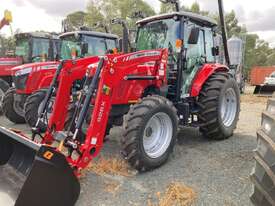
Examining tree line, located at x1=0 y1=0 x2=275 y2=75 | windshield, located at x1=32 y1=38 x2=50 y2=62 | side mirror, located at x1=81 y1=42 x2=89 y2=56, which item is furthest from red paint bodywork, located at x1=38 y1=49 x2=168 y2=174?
tree line, located at x1=0 y1=0 x2=275 y2=75

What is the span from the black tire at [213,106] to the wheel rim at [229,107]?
12.2 inches

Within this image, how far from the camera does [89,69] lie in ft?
14.3

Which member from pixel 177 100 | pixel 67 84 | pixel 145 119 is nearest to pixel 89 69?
pixel 67 84

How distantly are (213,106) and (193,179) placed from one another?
A: 1.73 metres

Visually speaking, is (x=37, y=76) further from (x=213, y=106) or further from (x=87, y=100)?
(x=213, y=106)

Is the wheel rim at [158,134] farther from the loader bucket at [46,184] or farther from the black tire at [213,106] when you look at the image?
the loader bucket at [46,184]

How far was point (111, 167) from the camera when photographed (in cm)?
423

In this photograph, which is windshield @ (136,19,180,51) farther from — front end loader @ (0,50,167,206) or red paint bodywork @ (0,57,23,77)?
red paint bodywork @ (0,57,23,77)

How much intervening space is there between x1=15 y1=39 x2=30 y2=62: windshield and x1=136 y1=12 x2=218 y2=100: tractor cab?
15.5 ft

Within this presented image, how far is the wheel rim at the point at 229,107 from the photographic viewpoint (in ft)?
19.4

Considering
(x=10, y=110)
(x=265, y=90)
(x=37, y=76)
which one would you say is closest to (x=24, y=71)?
(x=37, y=76)

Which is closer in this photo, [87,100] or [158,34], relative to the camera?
[87,100]

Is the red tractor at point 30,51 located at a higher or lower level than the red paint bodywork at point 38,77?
higher

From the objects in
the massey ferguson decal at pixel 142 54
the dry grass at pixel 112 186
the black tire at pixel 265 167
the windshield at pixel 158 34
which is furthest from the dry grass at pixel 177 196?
the windshield at pixel 158 34
